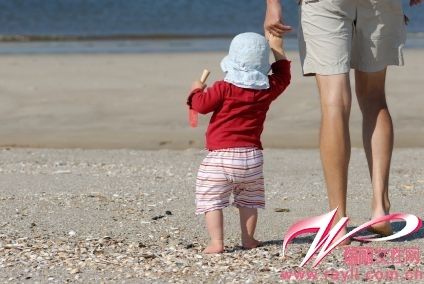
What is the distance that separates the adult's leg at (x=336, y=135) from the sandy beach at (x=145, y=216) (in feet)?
0.84

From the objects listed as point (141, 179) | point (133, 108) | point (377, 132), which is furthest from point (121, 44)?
point (377, 132)

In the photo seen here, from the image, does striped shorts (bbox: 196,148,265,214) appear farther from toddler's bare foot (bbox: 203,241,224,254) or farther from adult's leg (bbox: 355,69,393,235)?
adult's leg (bbox: 355,69,393,235)

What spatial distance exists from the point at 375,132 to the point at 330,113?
38 centimetres

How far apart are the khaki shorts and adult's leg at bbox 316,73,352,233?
0.07 metres

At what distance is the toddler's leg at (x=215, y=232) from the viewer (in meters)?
4.89

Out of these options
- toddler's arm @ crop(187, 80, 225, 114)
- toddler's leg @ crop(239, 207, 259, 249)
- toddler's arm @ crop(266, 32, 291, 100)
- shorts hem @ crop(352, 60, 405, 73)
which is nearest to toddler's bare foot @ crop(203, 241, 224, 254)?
toddler's leg @ crop(239, 207, 259, 249)

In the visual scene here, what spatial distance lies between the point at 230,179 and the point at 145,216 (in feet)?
3.48

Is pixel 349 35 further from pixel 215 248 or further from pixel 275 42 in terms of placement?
pixel 215 248

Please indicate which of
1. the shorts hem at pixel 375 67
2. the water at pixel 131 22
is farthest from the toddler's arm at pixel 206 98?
the water at pixel 131 22

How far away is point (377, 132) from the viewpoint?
541 centimetres

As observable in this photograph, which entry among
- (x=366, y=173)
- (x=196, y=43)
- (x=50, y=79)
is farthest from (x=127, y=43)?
(x=366, y=173)

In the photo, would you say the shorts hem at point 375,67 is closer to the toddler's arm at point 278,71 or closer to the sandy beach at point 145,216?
the toddler's arm at point 278,71

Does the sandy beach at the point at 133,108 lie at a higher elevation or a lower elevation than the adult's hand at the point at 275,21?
lower

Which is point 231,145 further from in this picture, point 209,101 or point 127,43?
point 127,43
